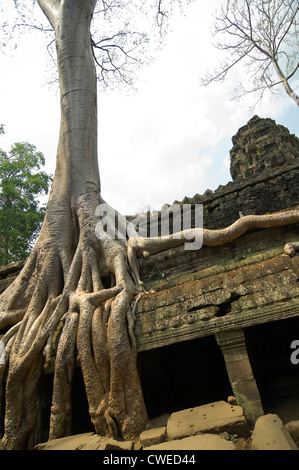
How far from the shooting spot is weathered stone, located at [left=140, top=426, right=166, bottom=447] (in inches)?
83.1

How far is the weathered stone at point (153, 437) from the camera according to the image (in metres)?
2.11

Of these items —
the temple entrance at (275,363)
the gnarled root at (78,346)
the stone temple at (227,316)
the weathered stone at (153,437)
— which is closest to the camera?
the weathered stone at (153,437)

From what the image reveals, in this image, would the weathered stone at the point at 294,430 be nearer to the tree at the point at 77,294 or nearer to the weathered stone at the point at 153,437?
the weathered stone at the point at 153,437

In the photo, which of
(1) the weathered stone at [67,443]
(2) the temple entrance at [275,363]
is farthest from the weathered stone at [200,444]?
(2) the temple entrance at [275,363]

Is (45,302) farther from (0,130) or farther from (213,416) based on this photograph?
(0,130)

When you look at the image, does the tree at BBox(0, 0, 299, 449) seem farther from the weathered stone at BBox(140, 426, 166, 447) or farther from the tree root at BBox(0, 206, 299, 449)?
the weathered stone at BBox(140, 426, 166, 447)

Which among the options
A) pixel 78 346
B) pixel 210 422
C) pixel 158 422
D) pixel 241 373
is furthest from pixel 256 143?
pixel 210 422

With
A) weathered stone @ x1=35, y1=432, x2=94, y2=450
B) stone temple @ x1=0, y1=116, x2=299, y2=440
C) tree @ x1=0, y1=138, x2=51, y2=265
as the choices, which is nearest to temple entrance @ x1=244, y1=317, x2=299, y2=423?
stone temple @ x1=0, y1=116, x2=299, y2=440

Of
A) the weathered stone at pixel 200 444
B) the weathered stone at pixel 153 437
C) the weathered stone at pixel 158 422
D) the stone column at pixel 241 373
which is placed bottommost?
the weathered stone at pixel 158 422

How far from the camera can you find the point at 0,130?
12.1 metres

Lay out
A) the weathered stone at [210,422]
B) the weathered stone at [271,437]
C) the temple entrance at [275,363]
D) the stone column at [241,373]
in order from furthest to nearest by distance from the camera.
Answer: the temple entrance at [275,363], the stone column at [241,373], the weathered stone at [210,422], the weathered stone at [271,437]

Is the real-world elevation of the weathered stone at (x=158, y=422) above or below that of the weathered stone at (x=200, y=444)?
below

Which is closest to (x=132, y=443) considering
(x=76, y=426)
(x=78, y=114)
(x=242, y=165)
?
(x=76, y=426)

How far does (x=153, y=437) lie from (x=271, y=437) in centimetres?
89
